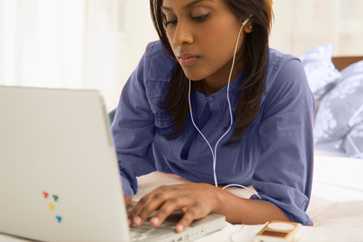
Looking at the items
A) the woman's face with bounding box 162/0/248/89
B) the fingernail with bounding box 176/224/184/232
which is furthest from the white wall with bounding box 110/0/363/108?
the fingernail with bounding box 176/224/184/232

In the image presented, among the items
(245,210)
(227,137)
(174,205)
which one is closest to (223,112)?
(227,137)

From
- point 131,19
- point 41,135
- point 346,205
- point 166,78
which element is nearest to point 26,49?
point 131,19

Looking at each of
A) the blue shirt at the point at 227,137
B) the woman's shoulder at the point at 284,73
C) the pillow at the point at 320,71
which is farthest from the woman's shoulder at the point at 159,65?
the pillow at the point at 320,71

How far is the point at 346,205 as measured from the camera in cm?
126

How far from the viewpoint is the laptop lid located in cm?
63

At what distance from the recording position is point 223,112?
4.07 ft

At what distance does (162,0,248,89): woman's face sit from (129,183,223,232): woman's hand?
13.7 inches

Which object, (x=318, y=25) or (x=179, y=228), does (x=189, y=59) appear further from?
(x=318, y=25)

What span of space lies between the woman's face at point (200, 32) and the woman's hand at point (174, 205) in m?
Answer: 0.35

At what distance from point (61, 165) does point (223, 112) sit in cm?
63

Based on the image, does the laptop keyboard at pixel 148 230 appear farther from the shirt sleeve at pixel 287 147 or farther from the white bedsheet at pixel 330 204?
the shirt sleeve at pixel 287 147

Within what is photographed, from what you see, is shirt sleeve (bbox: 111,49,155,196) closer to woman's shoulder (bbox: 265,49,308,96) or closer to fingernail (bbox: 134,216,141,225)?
woman's shoulder (bbox: 265,49,308,96)

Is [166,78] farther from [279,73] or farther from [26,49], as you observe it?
[26,49]

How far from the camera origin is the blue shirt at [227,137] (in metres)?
1.09
